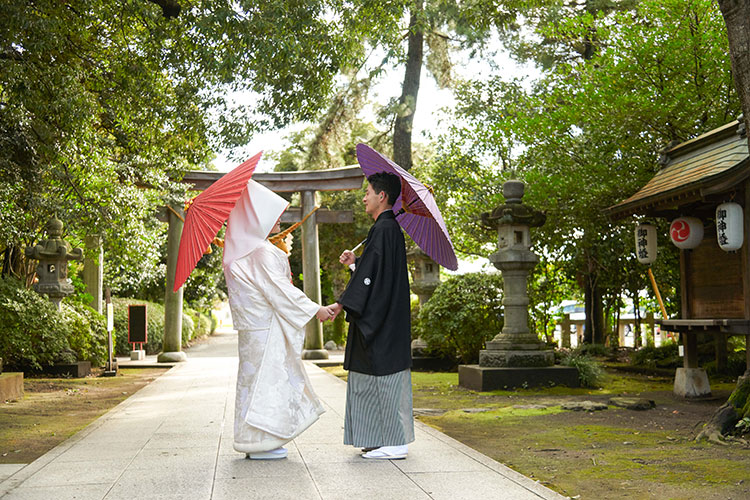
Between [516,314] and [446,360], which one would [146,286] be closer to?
[446,360]

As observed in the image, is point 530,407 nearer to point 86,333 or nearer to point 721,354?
point 721,354

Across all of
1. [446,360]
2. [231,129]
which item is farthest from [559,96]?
[231,129]

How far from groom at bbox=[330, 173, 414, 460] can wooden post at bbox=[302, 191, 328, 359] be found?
11.9m

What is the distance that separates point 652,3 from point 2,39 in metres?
9.78

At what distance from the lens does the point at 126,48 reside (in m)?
9.88

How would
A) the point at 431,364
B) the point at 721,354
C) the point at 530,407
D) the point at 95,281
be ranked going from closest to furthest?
the point at 530,407
the point at 721,354
the point at 431,364
the point at 95,281

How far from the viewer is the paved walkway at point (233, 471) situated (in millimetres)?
3811

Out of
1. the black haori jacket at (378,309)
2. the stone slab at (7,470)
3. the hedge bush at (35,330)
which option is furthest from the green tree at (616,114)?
the stone slab at (7,470)

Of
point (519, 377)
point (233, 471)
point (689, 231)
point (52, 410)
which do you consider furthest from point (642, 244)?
point (52, 410)

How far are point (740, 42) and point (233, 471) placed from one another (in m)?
5.20

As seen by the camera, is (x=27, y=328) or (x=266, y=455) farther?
(x=27, y=328)

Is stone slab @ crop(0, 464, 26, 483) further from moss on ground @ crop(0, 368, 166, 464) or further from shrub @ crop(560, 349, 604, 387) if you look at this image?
shrub @ crop(560, 349, 604, 387)

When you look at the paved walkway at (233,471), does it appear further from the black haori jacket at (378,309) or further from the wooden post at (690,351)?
the wooden post at (690,351)

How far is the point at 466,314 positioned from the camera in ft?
41.8
